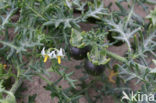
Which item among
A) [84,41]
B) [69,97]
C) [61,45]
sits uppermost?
[84,41]

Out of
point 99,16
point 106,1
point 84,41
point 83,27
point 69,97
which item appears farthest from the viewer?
point 106,1

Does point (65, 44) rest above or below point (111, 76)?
above

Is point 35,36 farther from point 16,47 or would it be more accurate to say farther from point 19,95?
point 19,95

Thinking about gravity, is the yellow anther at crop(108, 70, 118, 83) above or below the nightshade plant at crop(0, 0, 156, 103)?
below

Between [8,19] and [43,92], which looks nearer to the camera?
[8,19]

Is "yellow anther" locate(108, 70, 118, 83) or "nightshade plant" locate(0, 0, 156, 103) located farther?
"yellow anther" locate(108, 70, 118, 83)

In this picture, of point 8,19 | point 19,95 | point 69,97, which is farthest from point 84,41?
point 19,95

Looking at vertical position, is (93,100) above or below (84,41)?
below

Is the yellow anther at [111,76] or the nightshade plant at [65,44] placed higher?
the nightshade plant at [65,44]

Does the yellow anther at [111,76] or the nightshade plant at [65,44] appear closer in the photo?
the nightshade plant at [65,44]

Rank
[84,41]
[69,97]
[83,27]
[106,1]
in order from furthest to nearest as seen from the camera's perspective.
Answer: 1. [106,1]
2. [83,27]
3. [69,97]
4. [84,41]

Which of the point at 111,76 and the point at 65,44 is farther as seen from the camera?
the point at 111,76
